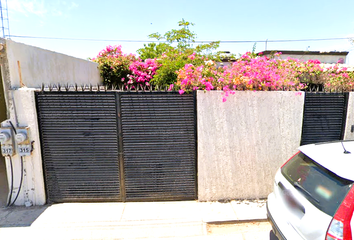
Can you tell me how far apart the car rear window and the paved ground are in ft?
4.04

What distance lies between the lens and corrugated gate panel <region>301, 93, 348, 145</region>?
3.86 m

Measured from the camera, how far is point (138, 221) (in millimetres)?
3234

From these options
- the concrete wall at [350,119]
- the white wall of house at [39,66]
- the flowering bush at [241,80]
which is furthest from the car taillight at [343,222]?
the white wall of house at [39,66]

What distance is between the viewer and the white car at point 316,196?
1.75 m

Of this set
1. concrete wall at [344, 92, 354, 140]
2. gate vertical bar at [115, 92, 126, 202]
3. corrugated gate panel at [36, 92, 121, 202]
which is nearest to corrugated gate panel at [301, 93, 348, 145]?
concrete wall at [344, 92, 354, 140]

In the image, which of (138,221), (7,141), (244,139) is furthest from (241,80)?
(7,141)

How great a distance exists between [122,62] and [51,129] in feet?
16.7

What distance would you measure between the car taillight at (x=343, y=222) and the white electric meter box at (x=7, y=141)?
4641 mm

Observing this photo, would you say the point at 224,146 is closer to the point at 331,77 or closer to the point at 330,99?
the point at 330,99

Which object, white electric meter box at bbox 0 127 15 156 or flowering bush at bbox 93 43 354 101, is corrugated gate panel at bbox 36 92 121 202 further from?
flowering bush at bbox 93 43 354 101

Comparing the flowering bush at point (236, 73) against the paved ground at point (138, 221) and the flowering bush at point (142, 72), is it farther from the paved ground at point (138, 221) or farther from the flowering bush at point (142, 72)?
the paved ground at point (138, 221)

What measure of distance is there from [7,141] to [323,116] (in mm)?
5980

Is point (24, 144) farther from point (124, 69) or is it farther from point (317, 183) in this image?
point (124, 69)

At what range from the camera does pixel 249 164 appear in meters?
3.82
